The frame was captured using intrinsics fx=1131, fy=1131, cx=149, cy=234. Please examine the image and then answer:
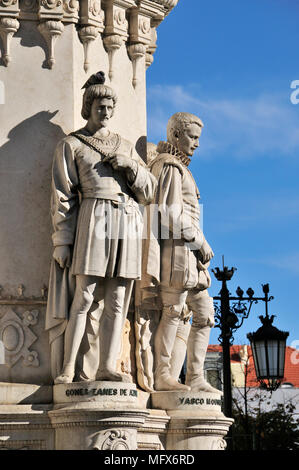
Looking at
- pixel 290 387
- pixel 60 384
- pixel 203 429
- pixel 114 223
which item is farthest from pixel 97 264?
pixel 290 387

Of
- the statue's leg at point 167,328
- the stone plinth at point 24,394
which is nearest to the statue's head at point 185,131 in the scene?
the statue's leg at point 167,328

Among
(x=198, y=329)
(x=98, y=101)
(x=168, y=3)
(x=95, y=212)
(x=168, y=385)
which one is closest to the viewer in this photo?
(x=95, y=212)

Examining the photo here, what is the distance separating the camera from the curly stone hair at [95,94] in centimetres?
1429

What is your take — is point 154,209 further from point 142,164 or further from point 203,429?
point 203,429

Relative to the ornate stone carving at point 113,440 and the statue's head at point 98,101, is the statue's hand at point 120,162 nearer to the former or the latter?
the statue's head at point 98,101

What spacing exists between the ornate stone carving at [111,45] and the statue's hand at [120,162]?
1726mm

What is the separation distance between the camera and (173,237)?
15.0 m

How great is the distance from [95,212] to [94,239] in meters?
0.34

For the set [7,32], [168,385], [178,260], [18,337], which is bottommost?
[168,385]

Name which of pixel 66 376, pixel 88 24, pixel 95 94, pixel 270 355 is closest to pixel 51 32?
pixel 88 24

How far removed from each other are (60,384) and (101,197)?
2.36 meters

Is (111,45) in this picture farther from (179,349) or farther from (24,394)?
(24,394)

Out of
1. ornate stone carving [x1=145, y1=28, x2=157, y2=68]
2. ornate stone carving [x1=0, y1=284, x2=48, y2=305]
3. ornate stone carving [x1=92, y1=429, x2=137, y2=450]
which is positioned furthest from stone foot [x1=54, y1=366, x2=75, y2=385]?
ornate stone carving [x1=145, y1=28, x2=157, y2=68]
